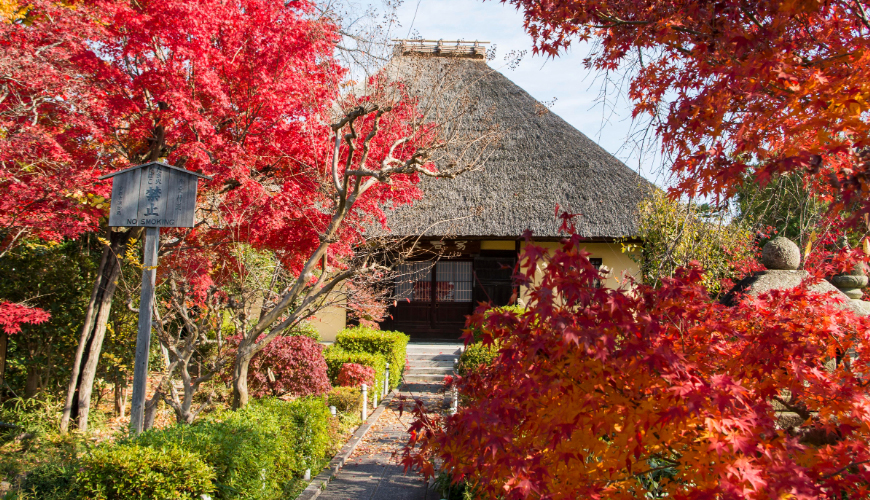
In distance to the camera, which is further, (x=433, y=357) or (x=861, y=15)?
(x=433, y=357)

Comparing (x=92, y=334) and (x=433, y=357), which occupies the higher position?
(x=92, y=334)

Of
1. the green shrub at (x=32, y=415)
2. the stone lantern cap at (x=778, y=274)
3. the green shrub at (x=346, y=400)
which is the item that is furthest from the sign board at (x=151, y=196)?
the stone lantern cap at (x=778, y=274)

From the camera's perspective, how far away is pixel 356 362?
342 inches

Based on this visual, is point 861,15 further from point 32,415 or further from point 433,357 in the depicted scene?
point 433,357

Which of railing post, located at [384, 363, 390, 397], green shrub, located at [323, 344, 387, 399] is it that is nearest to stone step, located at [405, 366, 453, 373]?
railing post, located at [384, 363, 390, 397]

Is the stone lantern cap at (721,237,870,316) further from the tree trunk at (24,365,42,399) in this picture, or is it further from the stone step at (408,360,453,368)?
the tree trunk at (24,365,42,399)

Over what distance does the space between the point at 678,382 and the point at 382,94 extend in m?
4.46

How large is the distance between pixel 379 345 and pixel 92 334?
4.59 meters

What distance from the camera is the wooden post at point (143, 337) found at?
4172 mm

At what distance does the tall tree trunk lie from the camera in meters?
6.31

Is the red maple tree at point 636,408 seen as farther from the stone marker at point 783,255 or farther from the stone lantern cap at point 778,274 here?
the stone marker at point 783,255

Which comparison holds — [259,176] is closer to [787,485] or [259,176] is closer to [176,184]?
[176,184]

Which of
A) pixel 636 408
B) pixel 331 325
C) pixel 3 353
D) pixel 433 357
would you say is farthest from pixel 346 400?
pixel 636 408

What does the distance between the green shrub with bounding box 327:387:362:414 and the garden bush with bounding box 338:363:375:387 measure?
55cm
